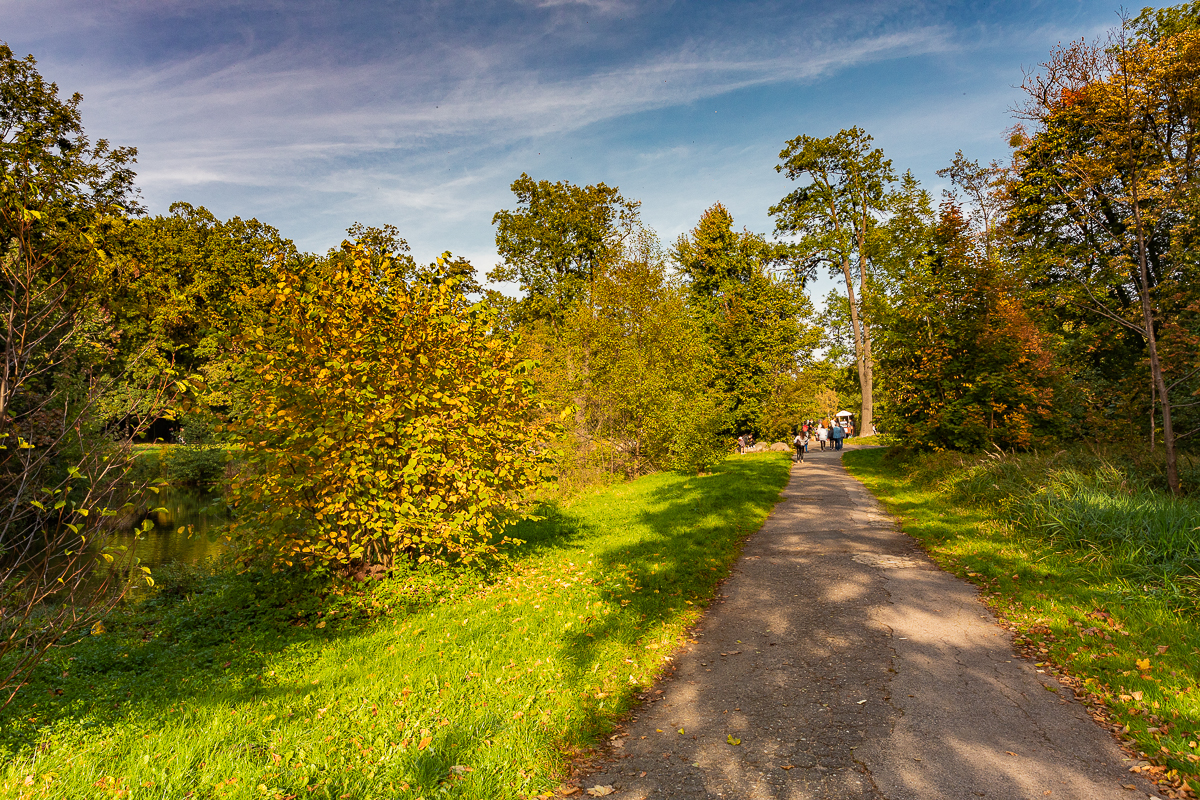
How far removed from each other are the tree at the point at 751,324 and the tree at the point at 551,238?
5.86 m

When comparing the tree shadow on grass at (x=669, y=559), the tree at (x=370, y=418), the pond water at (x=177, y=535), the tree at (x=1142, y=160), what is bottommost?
the pond water at (x=177, y=535)

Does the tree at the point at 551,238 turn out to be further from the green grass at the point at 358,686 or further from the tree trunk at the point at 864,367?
the green grass at the point at 358,686

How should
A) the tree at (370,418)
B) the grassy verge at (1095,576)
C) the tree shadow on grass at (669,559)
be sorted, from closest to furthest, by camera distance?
1. the grassy verge at (1095,576)
2. the tree shadow on grass at (669,559)
3. the tree at (370,418)

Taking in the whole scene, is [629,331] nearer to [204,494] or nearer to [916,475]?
[916,475]

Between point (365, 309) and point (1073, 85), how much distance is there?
14083 mm

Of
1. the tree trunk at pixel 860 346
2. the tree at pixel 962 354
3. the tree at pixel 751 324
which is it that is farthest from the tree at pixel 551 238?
Result: the tree at pixel 962 354

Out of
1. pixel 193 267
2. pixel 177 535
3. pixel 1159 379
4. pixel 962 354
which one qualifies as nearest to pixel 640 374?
pixel 962 354

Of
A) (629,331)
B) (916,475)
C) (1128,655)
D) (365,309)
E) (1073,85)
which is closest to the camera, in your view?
(1128,655)

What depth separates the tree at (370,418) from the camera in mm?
6840

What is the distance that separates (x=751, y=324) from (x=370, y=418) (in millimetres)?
30219

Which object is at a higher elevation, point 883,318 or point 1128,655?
point 883,318

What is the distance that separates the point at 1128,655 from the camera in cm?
548

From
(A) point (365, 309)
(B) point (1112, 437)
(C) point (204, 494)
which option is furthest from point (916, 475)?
(C) point (204, 494)

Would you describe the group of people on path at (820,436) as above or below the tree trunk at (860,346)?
below
